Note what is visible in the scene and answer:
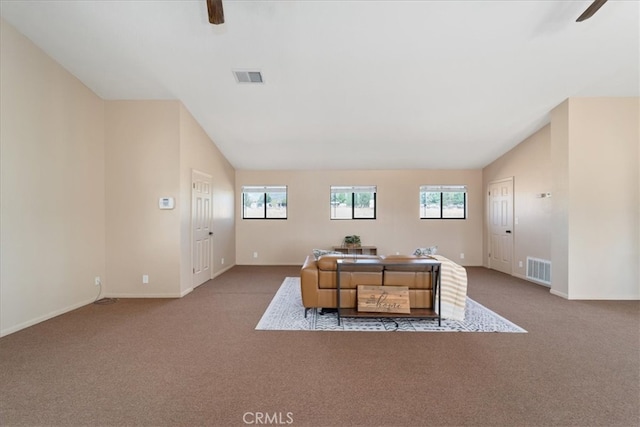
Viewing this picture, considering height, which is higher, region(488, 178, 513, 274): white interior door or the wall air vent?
region(488, 178, 513, 274): white interior door

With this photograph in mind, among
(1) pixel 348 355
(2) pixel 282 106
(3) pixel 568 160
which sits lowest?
(1) pixel 348 355

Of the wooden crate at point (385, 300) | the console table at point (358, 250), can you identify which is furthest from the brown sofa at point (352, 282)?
the console table at point (358, 250)

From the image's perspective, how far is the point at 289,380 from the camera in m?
2.40

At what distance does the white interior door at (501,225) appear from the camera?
6.67 m

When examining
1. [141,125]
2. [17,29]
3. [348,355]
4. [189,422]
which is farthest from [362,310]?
[17,29]

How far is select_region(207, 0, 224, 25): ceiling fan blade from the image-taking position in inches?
102

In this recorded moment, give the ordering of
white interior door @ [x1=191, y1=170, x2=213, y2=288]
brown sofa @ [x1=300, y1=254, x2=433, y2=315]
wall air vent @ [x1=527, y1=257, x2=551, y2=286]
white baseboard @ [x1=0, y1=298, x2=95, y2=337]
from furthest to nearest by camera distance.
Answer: wall air vent @ [x1=527, y1=257, x2=551, y2=286], white interior door @ [x1=191, y1=170, x2=213, y2=288], brown sofa @ [x1=300, y1=254, x2=433, y2=315], white baseboard @ [x1=0, y1=298, x2=95, y2=337]

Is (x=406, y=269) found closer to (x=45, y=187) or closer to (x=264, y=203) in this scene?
→ (x=45, y=187)

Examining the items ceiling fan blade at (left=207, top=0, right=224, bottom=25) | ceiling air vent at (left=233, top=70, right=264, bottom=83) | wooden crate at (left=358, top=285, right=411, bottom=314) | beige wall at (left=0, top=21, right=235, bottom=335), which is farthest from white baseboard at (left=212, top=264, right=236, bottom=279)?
ceiling fan blade at (left=207, top=0, right=224, bottom=25)

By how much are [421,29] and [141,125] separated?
428 centimetres

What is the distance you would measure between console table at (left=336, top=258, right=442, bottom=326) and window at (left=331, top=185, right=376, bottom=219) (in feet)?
13.9

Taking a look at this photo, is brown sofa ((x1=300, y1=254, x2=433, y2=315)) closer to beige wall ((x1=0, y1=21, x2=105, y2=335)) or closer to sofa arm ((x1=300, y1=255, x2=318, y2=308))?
sofa arm ((x1=300, y1=255, x2=318, y2=308))

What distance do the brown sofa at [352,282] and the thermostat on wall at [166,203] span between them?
8.29 feet

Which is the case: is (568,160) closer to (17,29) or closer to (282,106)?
(282,106)
